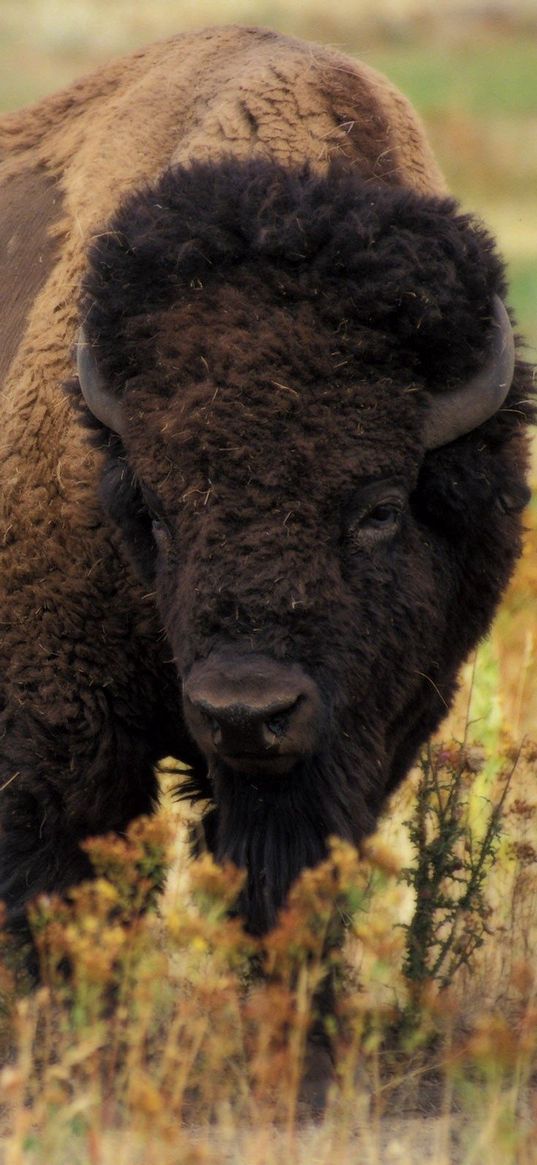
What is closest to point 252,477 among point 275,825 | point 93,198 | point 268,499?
point 268,499

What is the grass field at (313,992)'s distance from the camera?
3.27m

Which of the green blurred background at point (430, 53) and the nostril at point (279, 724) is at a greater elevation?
the nostril at point (279, 724)

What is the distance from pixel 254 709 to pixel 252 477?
56 centimetres

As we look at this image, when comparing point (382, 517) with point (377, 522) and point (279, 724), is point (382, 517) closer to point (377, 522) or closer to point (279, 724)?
point (377, 522)

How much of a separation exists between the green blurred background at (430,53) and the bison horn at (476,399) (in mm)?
17800

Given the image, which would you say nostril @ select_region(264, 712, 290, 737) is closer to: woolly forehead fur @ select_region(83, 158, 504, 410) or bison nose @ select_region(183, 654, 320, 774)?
bison nose @ select_region(183, 654, 320, 774)

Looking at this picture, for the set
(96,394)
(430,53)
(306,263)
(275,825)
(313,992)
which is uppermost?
(306,263)

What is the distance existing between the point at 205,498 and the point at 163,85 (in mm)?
1884

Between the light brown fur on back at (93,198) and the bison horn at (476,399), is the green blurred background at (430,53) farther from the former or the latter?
the bison horn at (476,399)

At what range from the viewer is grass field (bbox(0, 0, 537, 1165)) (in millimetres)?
3270

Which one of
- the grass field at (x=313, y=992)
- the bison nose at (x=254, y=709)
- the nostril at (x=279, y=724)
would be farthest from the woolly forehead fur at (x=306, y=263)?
the grass field at (x=313, y=992)

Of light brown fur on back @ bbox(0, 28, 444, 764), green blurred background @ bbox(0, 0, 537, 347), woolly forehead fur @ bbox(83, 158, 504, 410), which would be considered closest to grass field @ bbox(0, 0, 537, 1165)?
light brown fur on back @ bbox(0, 28, 444, 764)

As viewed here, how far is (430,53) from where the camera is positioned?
3766cm

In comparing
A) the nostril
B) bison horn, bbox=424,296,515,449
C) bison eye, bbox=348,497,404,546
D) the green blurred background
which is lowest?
the green blurred background
